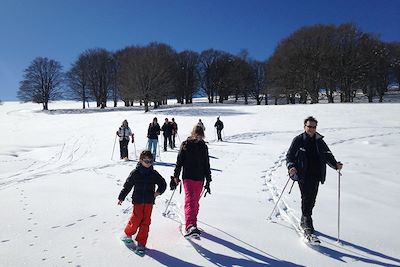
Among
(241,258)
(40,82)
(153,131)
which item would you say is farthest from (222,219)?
(40,82)

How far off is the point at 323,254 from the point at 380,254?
931 mm

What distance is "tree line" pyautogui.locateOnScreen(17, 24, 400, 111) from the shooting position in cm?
5617

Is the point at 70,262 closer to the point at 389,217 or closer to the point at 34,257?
the point at 34,257

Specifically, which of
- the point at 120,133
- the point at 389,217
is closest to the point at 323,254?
the point at 389,217

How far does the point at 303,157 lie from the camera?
6238mm

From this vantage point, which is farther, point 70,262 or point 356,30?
point 356,30

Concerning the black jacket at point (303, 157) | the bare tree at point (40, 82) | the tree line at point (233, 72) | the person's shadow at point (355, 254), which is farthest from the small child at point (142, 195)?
the bare tree at point (40, 82)

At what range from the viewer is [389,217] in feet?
26.0

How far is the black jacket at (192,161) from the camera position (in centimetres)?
655

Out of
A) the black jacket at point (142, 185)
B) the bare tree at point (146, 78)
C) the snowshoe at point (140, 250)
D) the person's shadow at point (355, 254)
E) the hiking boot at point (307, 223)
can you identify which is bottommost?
the person's shadow at point (355, 254)

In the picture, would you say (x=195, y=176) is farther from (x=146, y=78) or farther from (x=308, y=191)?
(x=146, y=78)

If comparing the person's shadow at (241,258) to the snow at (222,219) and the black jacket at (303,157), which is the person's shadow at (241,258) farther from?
the black jacket at (303,157)

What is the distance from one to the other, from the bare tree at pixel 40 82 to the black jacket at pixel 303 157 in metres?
65.3

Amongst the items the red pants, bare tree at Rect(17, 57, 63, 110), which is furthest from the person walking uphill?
bare tree at Rect(17, 57, 63, 110)
